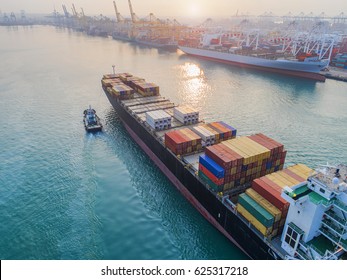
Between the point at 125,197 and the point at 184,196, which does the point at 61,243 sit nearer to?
the point at 125,197

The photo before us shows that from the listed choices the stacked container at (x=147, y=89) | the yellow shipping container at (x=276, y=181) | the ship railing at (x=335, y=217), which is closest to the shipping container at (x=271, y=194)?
the yellow shipping container at (x=276, y=181)

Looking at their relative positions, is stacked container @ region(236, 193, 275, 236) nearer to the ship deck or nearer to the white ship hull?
the ship deck

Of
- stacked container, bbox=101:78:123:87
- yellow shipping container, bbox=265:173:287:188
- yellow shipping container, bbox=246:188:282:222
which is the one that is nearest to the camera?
yellow shipping container, bbox=246:188:282:222

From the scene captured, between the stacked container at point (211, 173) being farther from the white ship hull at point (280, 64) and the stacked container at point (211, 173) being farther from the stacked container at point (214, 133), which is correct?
the white ship hull at point (280, 64)

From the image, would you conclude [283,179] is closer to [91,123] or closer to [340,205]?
[340,205]

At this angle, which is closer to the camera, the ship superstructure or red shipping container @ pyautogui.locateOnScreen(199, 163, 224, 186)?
the ship superstructure

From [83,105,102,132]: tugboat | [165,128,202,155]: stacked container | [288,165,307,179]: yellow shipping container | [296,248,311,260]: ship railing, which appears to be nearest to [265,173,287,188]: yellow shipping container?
[288,165,307,179]: yellow shipping container

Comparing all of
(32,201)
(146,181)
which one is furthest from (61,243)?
(146,181)
